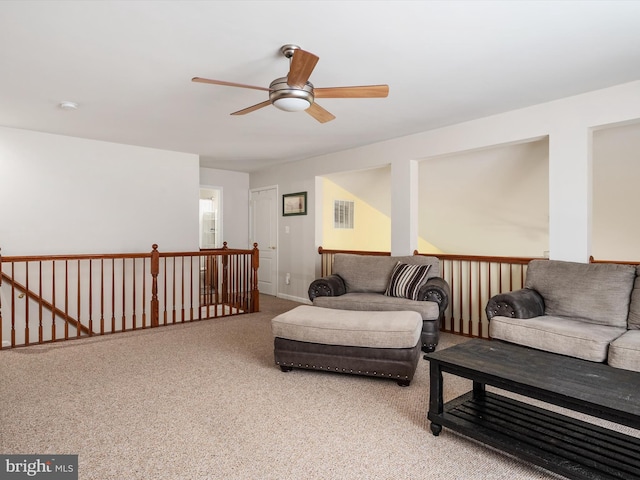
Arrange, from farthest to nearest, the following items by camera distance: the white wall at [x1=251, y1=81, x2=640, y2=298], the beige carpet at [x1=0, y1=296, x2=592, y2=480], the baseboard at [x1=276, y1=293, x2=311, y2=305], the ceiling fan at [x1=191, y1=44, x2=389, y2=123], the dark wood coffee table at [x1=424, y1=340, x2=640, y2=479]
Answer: the baseboard at [x1=276, y1=293, x2=311, y2=305] < the white wall at [x1=251, y1=81, x2=640, y2=298] < the ceiling fan at [x1=191, y1=44, x2=389, y2=123] < the beige carpet at [x1=0, y1=296, x2=592, y2=480] < the dark wood coffee table at [x1=424, y1=340, x2=640, y2=479]

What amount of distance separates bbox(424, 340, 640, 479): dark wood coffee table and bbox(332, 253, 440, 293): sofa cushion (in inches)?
79.6

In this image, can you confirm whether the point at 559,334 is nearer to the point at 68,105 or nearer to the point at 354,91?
the point at 354,91

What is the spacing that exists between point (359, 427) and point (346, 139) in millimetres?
3629

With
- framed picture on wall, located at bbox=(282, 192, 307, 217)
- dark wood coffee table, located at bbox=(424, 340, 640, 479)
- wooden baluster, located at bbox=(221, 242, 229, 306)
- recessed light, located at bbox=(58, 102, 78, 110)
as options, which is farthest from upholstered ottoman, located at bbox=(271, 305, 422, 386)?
framed picture on wall, located at bbox=(282, 192, 307, 217)

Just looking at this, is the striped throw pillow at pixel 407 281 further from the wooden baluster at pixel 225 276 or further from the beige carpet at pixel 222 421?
the wooden baluster at pixel 225 276

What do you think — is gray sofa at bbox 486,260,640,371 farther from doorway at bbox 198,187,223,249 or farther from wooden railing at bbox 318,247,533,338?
doorway at bbox 198,187,223,249

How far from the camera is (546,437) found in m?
1.94

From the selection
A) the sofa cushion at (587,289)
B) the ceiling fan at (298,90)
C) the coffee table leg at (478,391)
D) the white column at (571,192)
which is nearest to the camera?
the coffee table leg at (478,391)

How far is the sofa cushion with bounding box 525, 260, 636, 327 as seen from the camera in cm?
304

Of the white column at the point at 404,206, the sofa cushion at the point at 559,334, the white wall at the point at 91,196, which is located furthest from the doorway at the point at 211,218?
the sofa cushion at the point at 559,334

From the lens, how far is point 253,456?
2.01 metres

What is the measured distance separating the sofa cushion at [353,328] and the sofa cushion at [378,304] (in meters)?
0.47

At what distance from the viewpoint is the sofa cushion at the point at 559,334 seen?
266 centimetres

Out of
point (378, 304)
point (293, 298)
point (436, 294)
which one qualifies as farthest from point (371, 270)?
point (293, 298)
